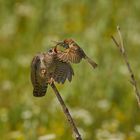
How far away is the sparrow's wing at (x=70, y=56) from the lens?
2006 millimetres

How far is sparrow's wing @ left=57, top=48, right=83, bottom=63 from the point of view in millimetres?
2006

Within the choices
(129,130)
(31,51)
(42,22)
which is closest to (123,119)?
(129,130)

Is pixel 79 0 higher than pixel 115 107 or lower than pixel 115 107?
higher

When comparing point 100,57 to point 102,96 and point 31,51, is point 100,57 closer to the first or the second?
point 102,96

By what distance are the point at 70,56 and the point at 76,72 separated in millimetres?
2651

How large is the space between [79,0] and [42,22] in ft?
1.46

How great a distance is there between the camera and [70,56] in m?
2.02

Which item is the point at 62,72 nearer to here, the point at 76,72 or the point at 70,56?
the point at 70,56

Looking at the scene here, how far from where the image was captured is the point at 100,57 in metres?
4.93

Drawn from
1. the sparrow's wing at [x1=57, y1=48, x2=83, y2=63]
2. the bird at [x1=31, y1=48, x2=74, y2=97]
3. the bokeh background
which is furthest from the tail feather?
the bokeh background

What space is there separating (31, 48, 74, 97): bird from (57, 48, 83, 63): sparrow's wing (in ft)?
0.09

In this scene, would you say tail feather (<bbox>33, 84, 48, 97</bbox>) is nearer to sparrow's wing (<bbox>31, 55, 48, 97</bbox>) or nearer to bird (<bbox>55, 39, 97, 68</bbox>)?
sparrow's wing (<bbox>31, 55, 48, 97</bbox>)

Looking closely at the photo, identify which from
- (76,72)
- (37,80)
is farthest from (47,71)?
(76,72)

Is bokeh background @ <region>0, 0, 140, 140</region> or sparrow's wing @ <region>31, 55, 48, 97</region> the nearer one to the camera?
sparrow's wing @ <region>31, 55, 48, 97</region>
